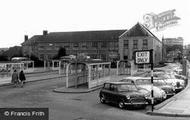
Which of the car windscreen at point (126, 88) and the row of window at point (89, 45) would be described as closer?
the car windscreen at point (126, 88)

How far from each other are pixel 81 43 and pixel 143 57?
76.2 m

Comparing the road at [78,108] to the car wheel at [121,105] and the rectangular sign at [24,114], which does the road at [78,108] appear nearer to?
the car wheel at [121,105]

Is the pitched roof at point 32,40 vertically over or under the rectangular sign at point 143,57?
over

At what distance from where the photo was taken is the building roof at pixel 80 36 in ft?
292

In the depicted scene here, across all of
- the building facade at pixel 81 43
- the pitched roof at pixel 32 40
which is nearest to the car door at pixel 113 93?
the building facade at pixel 81 43

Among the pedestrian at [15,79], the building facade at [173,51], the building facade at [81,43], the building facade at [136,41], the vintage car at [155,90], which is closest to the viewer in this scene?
the vintage car at [155,90]

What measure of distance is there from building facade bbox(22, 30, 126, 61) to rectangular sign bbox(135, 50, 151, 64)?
219 feet

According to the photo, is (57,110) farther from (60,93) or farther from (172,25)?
(172,25)

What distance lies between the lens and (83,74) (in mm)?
28812

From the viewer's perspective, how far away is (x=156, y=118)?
14.1 m

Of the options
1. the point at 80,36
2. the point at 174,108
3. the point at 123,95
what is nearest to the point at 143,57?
the point at 123,95

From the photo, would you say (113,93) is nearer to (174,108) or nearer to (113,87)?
(113,87)

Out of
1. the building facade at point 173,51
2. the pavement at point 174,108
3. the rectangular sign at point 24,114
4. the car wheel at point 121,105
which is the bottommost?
the pavement at point 174,108

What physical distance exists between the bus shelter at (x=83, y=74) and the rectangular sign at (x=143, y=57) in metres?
9.61
